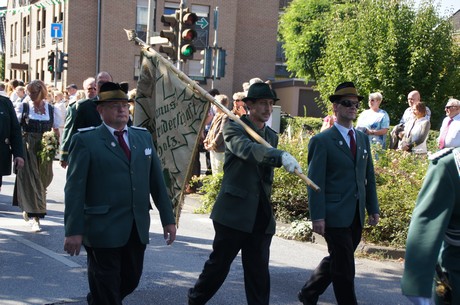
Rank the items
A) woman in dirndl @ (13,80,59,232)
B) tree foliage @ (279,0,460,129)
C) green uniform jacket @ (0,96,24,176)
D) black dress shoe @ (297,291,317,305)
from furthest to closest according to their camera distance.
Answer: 1. tree foliage @ (279,0,460,129)
2. woman in dirndl @ (13,80,59,232)
3. green uniform jacket @ (0,96,24,176)
4. black dress shoe @ (297,291,317,305)

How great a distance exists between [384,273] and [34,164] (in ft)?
15.6

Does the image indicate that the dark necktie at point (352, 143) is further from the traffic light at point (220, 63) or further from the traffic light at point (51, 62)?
the traffic light at point (51, 62)

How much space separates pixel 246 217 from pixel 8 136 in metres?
4.00

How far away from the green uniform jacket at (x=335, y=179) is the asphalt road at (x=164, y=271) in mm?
1223

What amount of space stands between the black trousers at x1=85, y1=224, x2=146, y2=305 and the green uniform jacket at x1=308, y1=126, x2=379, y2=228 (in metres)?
1.52

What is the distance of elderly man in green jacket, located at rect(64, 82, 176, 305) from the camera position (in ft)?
16.2

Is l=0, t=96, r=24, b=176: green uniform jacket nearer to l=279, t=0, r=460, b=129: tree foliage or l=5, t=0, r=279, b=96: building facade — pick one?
l=279, t=0, r=460, b=129: tree foliage

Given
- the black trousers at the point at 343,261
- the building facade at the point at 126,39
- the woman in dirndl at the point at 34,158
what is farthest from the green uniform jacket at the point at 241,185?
the building facade at the point at 126,39

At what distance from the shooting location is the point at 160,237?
9719 millimetres

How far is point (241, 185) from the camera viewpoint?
18.8 ft

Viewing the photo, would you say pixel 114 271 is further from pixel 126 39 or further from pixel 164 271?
pixel 126 39

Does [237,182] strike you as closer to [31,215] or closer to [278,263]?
[278,263]

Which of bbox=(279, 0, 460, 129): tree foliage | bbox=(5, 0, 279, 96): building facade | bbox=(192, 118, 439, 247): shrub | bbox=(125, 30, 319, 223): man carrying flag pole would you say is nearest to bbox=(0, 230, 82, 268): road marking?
bbox=(125, 30, 319, 223): man carrying flag pole

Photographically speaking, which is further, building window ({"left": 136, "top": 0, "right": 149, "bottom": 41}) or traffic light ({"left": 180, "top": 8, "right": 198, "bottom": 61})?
building window ({"left": 136, "top": 0, "right": 149, "bottom": 41})
